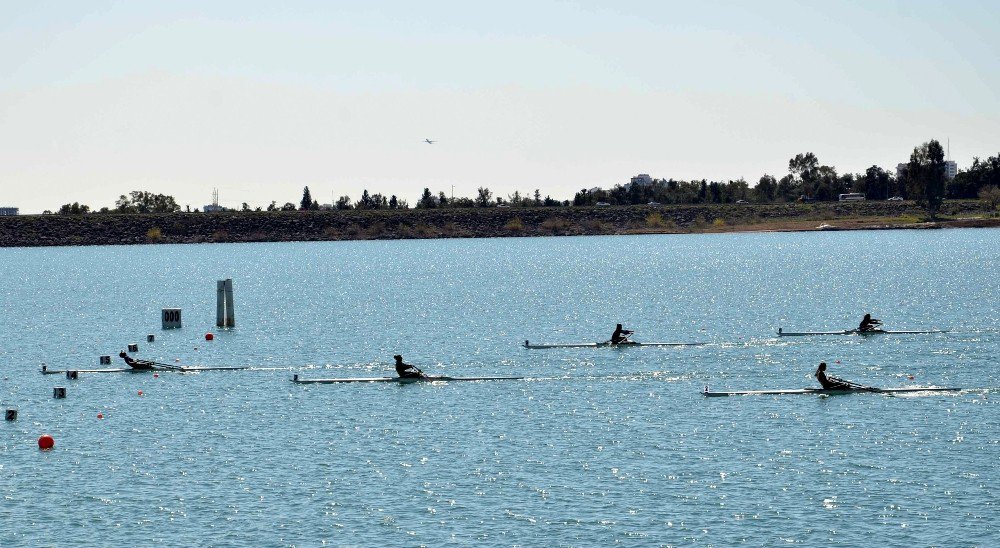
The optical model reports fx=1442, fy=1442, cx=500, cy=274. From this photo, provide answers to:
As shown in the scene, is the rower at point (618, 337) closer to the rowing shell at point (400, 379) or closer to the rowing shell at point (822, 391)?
the rowing shell at point (400, 379)

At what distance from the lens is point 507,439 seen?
5309 centimetres

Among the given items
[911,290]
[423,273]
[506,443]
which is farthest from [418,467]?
[423,273]

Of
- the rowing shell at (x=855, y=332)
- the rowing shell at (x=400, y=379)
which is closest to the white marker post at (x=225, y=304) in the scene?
the rowing shell at (x=400, y=379)

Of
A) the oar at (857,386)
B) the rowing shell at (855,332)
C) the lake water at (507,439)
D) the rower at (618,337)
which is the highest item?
the rower at (618,337)

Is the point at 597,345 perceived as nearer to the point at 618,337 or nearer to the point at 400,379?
the point at 618,337

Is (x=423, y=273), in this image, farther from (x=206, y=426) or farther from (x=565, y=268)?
(x=206, y=426)

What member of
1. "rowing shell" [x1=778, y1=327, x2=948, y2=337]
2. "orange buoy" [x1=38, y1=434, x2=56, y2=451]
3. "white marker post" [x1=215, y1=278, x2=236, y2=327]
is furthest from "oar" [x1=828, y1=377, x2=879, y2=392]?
"white marker post" [x1=215, y1=278, x2=236, y2=327]

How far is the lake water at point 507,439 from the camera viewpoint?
1613 inches

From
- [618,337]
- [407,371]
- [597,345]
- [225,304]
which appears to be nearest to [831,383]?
[407,371]

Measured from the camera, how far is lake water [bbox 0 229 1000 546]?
1613 inches

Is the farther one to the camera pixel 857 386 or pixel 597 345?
pixel 597 345

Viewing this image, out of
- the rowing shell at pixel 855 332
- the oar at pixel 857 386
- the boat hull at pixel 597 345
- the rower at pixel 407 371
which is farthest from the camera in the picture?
the rowing shell at pixel 855 332

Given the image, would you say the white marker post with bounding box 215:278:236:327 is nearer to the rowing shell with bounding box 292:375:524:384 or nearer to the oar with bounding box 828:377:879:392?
the rowing shell with bounding box 292:375:524:384

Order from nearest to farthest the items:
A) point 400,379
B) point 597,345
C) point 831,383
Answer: point 831,383 < point 400,379 < point 597,345
